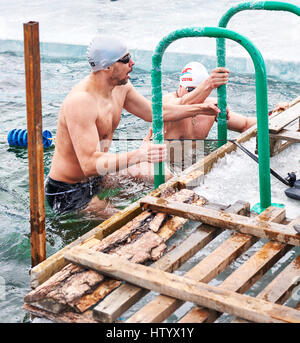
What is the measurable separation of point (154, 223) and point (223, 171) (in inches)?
45.9

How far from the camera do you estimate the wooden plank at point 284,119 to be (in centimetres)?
456

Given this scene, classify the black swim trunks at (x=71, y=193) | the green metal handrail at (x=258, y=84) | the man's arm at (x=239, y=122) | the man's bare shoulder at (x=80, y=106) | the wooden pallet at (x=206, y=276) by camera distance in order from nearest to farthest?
the wooden pallet at (x=206, y=276)
the green metal handrail at (x=258, y=84)
the man's bare shoulder at (x=80, y=106)
the black swim trunks at (x=71, y=193)
the man's arm at (x=239, y=122)

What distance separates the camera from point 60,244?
4.47 metres

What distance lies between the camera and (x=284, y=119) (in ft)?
15.6

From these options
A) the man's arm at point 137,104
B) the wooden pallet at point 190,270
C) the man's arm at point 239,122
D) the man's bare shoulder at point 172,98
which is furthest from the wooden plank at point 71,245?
the man's arm at point 239,122

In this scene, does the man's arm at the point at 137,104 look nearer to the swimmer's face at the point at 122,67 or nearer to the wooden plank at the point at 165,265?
the swimmer's face at the point at 122,67

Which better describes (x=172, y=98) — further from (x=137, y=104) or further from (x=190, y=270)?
(x=190, y=270)

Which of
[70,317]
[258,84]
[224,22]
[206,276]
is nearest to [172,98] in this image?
[224,22]

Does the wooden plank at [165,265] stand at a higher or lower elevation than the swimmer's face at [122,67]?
lower

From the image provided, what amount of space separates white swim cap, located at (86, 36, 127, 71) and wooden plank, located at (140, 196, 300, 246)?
119 centimetres

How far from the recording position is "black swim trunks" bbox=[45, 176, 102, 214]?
4758mm

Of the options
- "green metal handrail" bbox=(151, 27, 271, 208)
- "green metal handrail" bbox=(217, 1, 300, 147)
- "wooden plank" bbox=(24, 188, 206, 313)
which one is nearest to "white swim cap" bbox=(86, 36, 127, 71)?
"green metal handrail" bbox=(151, 27, 271, 208)

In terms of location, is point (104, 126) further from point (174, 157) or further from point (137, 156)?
point (174, 157)

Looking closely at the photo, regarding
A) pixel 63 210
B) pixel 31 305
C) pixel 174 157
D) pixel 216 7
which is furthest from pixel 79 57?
pixel 31 305
